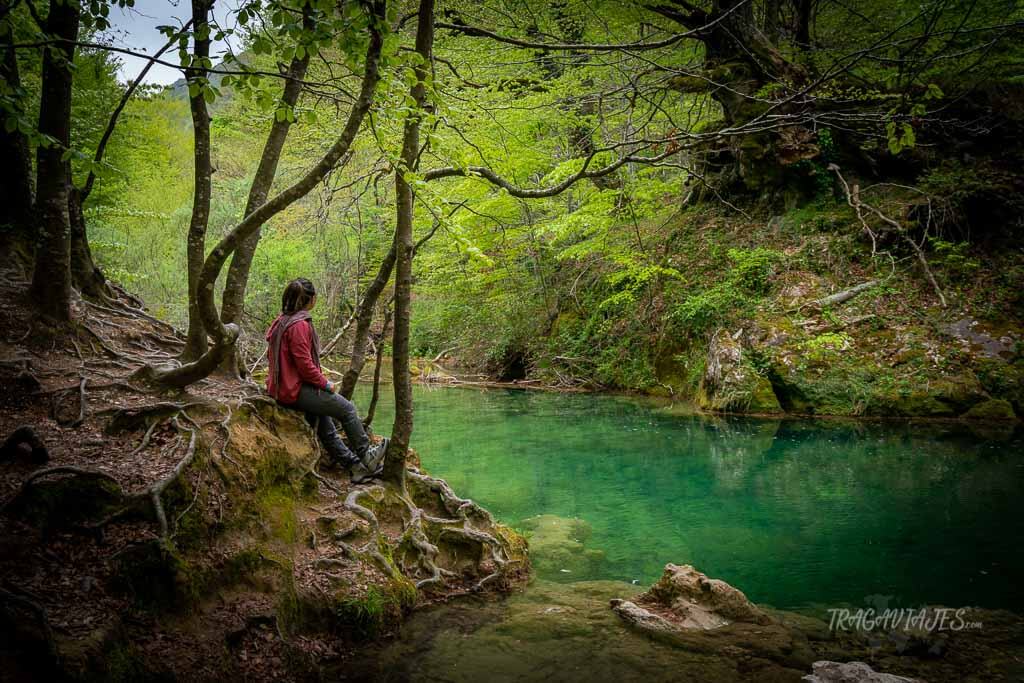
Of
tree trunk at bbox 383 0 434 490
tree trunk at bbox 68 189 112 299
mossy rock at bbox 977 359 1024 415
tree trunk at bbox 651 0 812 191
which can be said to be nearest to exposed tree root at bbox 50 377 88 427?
tree trunk at bbox 68 189 112 299

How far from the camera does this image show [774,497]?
780cm

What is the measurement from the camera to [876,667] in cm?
374

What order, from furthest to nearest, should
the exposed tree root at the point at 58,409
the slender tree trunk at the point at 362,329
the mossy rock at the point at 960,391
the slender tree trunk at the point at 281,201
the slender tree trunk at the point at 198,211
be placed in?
the mossy rock at the point at 960,391 → the slender tree trunk at the point at 362,329 → the slender tree trunk at the point at 198,211 → the exposed tree root at the point at 58,409 → the slender tree trunk at the point at 281,201

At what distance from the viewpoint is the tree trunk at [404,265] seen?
489cm

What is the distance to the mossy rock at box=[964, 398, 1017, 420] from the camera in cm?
1044

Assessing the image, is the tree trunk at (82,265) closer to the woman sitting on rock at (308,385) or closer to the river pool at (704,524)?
the woman sitting on rock at (308,385)

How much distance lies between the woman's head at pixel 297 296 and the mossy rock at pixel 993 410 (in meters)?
11.9

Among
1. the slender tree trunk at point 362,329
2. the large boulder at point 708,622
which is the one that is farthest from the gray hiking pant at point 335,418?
the large boulder at point 708,622

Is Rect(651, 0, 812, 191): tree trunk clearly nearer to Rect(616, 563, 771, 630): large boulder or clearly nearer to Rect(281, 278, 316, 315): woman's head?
Rect(281, 278, 316, 315): woman's head

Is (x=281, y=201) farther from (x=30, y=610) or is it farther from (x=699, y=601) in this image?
(x=699, y=601)

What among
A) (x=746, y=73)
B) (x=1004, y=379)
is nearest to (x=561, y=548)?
(x=1004, y=379)

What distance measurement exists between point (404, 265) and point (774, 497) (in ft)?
19.5

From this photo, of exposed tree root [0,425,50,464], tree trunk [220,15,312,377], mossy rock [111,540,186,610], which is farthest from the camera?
tree trunk [220,15,312,377]

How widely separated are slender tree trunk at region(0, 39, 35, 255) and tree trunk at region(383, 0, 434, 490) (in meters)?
3.77
